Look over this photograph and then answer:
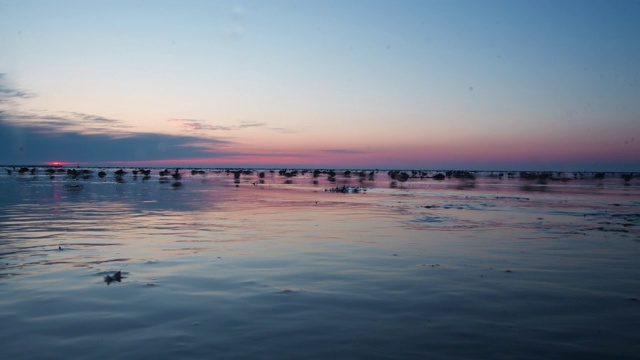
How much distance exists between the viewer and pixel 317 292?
30.1 feet

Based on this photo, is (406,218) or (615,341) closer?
(615,341)

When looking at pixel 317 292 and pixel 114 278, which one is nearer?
pixel 317 292

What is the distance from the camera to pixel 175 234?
16.6 m

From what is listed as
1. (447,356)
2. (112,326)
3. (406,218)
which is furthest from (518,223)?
(112,326)

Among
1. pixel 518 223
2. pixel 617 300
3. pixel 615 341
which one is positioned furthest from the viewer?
pixel 518 223

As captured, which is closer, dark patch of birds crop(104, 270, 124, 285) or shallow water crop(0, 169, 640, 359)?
shallow water crop(0, 169, 640, 359)

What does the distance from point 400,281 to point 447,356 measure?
3.93 meters

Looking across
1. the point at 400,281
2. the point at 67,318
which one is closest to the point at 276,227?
the point at 400,281

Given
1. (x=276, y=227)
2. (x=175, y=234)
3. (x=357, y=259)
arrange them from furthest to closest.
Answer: (x=276, y=227)
(x=175, y=234)
(x=357, y=259)

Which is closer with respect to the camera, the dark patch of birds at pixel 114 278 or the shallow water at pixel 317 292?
the shallow water at pixel 317 292

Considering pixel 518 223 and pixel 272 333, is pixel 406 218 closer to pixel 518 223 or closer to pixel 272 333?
pixel 518 223

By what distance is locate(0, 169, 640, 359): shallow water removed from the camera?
21.2 ft

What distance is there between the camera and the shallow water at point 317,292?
254 inches

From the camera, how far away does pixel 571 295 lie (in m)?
9.05
